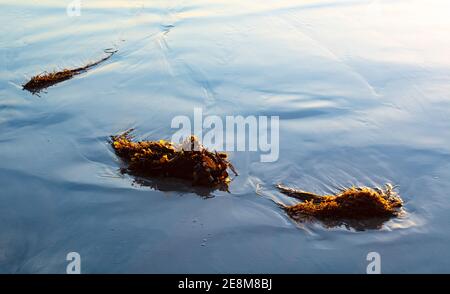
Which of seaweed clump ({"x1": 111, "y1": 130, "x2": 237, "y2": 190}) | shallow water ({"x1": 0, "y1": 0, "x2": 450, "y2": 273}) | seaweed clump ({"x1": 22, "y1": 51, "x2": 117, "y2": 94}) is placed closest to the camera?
shallow water ({"x1": 0, "y1": 0, "x2": 450, "y2": 273})

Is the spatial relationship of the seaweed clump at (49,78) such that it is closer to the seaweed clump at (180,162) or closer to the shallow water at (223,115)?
the shallow water at (223,115)

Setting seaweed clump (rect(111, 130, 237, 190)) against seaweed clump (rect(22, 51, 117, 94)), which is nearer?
seaweed clump (rect(111, 130, 237, 190))

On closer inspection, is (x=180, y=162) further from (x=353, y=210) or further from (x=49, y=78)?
(x=49, y=78)

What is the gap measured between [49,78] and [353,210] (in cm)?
430

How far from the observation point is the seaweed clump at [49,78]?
6.52m

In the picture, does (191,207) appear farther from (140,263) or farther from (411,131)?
(411,131)

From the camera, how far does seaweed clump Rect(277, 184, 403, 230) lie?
164 inches

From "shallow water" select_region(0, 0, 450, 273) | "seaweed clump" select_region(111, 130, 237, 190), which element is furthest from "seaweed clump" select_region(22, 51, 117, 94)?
"seaweed clump" select_region(111, 130, 237, 190)

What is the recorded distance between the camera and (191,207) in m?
4.31

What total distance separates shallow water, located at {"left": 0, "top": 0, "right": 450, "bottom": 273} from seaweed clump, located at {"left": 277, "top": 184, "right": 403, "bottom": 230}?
10 centimetres

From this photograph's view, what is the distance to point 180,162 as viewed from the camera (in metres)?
4.77

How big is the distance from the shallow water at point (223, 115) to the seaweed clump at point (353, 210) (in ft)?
0.32

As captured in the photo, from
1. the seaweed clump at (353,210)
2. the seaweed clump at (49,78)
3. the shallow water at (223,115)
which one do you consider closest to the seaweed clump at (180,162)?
the shallow water at (223,115)

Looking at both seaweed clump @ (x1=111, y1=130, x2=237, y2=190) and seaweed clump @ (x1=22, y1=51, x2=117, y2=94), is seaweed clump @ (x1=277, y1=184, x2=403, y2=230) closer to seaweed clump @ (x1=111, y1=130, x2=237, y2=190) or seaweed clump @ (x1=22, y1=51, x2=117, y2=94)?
seaweed clump @ (x1=111, y1=130, x2=237, y2=190)
